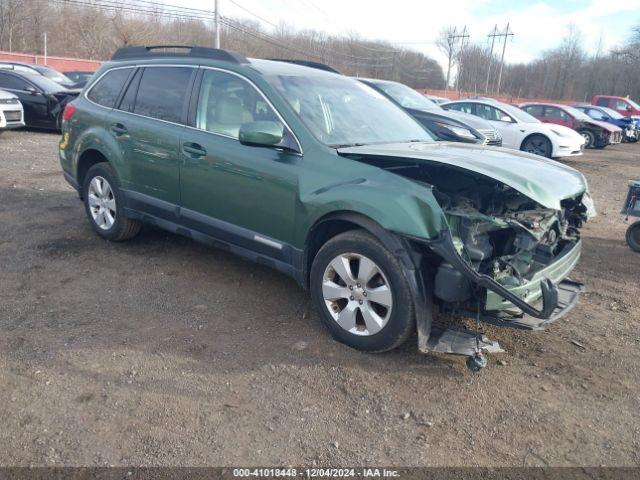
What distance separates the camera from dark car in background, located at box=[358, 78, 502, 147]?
980 cm

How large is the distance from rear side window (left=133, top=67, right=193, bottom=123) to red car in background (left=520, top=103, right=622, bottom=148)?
17194 millimetres

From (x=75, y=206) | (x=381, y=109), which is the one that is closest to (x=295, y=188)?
(x=381, y=109)

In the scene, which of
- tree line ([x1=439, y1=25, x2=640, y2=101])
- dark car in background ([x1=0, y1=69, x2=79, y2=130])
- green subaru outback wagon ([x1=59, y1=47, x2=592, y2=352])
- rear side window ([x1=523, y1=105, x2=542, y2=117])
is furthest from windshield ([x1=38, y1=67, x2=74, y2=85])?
tree line ([x1=439, y1=25, x2=640, y2=101])

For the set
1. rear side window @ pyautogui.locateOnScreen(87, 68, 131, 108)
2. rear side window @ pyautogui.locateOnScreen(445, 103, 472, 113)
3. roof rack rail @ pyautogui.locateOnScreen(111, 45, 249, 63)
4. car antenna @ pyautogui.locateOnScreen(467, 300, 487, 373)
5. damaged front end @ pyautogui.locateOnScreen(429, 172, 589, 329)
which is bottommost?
car antenna @ pyautogui.locateOnScreen(467, 300, 487, 373)

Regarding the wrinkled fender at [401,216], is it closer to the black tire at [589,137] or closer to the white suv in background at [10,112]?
the white suv in background at [10,112]

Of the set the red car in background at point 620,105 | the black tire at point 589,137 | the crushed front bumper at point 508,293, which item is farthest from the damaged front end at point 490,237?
the red car in background at point 620,105

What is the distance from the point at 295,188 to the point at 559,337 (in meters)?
2.23

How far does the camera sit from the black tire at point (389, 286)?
3.31 meters

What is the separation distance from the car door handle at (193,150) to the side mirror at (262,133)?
0.66 m

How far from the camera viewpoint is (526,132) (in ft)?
46.8

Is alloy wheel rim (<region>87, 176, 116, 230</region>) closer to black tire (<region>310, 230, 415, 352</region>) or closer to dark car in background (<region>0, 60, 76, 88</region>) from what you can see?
black tire (<region>310, 230, 415, 352</region>)

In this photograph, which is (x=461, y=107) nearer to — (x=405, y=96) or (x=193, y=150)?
(x=405, y=96)

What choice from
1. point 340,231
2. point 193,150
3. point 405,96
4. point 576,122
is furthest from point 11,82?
point 576,122

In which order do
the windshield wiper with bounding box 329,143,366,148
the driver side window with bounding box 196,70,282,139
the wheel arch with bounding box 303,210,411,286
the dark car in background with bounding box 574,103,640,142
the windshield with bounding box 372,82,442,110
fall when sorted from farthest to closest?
the dark car in background with bounding box 574,103,640,142, the windshield with bounding box 372,82,442,110, the driver side window with bounding box 196,70,282,139, the windshield wiper with bounding box 329,143,366,148, the wheel arch with bounding box 303,210,411,286
